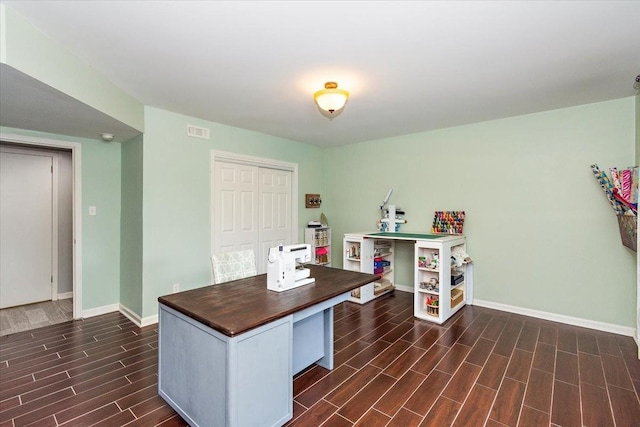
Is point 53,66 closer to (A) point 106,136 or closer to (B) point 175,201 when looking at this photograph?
(A) point 106,136

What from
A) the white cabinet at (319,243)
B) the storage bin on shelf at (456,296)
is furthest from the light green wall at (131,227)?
the storage bin on shelf at (456,296)

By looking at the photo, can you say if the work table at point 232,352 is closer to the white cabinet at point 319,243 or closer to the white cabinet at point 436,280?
the white cabinet at point 436,280

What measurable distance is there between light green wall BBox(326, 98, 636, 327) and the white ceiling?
0.37m

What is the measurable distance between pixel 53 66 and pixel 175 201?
1717 millimetres

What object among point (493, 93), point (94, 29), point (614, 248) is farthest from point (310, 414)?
point (614, 248)

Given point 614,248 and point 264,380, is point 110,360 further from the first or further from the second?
point 614,248

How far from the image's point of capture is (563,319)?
11.0 feet

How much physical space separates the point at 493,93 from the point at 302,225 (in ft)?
10.7

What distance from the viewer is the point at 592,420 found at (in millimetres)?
1844

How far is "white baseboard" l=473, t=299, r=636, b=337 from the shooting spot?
3.07m

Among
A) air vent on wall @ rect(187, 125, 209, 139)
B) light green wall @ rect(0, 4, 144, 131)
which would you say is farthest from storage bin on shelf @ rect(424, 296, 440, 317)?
light green wall @ rect(0, 4, 144, 131)

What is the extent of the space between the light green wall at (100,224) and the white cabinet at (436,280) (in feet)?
12.2

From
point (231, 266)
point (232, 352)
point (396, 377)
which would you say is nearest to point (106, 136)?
point (231, 266)

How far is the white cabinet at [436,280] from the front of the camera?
3377 mm
